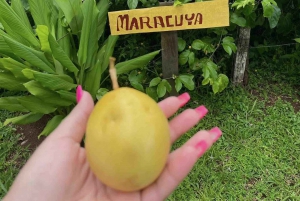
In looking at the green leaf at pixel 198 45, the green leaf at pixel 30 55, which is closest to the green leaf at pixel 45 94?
the green leaf at pixel 30 55

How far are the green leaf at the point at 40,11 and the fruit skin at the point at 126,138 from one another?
54.1 inches

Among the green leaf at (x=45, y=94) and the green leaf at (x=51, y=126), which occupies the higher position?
the green leaf at (x=45, y=94)

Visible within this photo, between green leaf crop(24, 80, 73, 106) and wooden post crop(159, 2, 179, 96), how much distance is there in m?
0.63

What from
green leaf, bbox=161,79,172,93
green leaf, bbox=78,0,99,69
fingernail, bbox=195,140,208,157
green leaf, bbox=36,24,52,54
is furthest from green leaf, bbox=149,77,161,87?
fingernail, bbox=195,140,208,157

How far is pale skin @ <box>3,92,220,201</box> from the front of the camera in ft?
4.00

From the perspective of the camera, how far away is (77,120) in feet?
4.40

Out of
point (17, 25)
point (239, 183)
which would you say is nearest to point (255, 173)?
point (239, 183)

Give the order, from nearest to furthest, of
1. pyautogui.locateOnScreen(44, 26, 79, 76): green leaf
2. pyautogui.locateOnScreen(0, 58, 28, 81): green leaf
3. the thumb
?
the thumb
pyautogui.locateOnScreen(44, 26, 79, 76): green leaf
pyautogui.locateOnScreen(0, 58, 28, 81): green leaf

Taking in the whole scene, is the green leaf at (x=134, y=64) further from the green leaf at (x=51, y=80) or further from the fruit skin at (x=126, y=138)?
the fruit skin at (x=126, y=138)

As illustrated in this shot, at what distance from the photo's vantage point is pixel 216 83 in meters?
2.15

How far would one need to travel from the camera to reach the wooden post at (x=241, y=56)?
7.54ft

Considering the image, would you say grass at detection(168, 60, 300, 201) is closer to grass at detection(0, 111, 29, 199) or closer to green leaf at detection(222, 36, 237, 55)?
green leaf at detection(222, 36, 237, 55)

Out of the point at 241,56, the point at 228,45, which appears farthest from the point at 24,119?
the point at 241,56

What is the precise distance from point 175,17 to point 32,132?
4.36 feet
